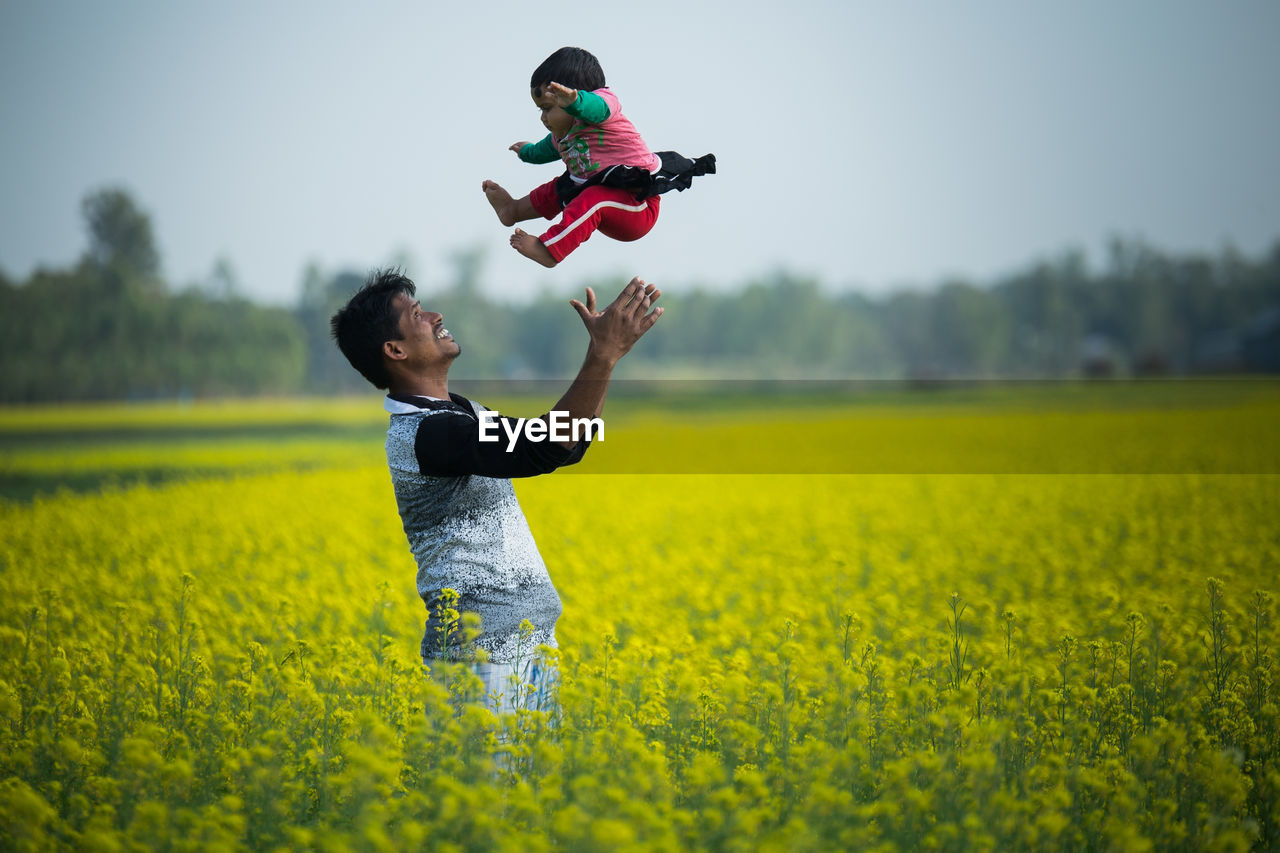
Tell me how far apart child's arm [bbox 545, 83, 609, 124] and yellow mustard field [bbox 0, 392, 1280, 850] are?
1631 mm

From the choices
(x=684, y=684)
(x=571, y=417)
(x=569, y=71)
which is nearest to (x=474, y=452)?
(x=571, y=417)

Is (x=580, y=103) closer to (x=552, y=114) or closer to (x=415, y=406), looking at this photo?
(x=552, y=114)

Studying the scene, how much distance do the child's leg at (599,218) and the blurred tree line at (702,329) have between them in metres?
24.7

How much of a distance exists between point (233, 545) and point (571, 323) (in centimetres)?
5590

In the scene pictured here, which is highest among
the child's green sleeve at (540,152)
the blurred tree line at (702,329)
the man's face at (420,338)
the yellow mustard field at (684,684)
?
the blurred tree line at (702,329)

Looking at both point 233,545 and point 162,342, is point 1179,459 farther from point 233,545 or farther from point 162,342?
point 162,342

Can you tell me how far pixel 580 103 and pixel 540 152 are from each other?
15.1 inches

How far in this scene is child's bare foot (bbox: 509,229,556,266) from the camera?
9.32 feet

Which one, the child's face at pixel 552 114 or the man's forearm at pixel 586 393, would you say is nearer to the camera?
the child's face at pixel 552 114

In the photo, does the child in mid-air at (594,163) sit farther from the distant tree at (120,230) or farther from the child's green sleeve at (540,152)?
the distant tree at (120,230)

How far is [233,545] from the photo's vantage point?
1036 cm

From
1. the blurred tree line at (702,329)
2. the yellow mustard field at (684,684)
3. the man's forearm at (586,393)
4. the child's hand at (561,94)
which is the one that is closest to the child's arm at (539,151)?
the child's hand at (561,94)

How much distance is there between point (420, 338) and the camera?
352 centimetres

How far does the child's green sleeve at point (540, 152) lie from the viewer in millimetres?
3008
